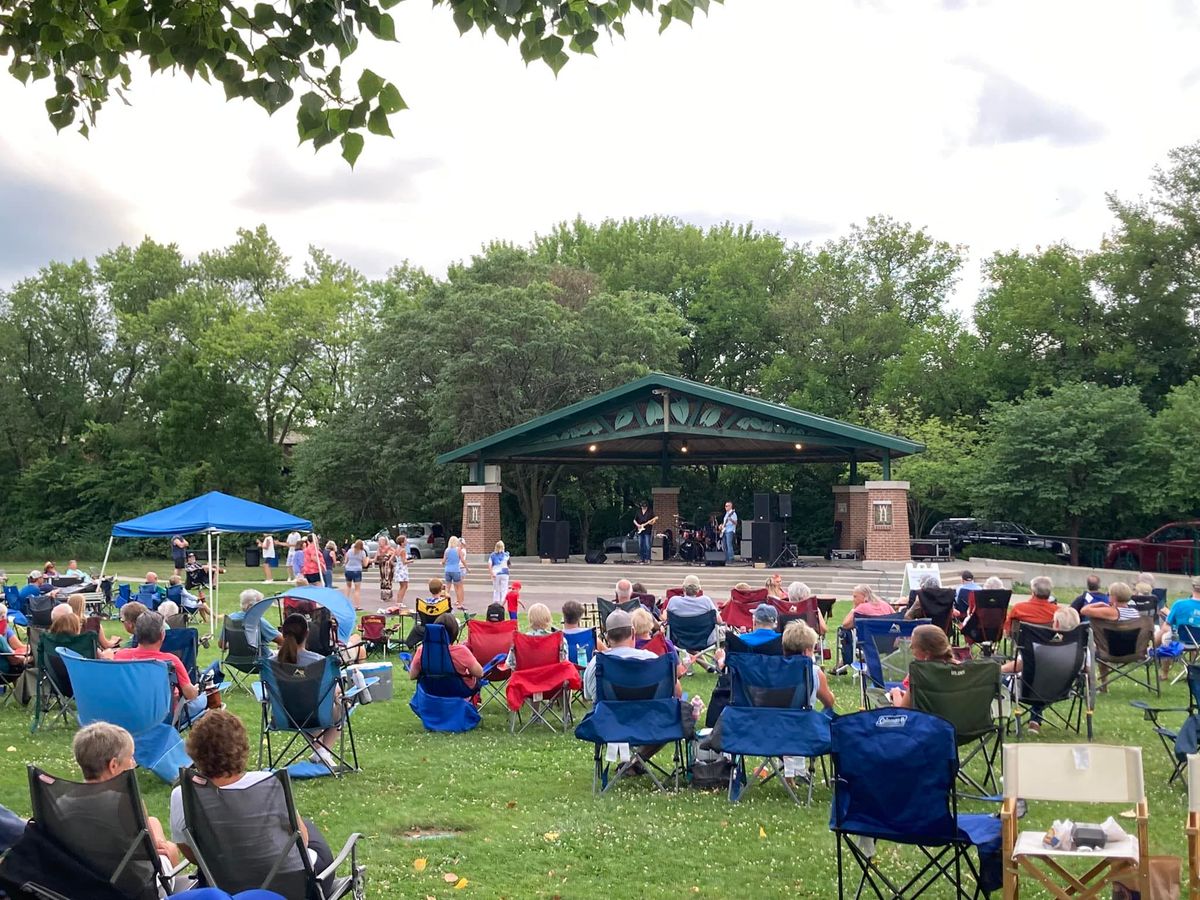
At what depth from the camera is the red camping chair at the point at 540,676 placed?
9.13 m

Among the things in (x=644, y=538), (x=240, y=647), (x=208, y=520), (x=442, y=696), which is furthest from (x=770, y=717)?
(x=644, y=538)

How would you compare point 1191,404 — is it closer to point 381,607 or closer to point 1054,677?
point 381,607

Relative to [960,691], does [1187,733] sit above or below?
below

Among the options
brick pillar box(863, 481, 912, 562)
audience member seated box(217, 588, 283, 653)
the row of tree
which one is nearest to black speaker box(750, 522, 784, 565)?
brick pillar box(863, 481, 912, 562)

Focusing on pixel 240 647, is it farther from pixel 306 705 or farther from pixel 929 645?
pixel 929 645

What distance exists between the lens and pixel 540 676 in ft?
30.3

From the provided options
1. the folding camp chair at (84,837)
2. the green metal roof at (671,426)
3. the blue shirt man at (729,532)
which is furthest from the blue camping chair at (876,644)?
the green metal roof at (671,426)

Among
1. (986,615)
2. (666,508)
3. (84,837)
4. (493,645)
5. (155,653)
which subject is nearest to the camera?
(84,837)

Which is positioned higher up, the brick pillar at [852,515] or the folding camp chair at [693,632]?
the brick pillar at [852,515]

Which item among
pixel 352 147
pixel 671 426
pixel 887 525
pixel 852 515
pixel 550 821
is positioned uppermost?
pixel 671 426

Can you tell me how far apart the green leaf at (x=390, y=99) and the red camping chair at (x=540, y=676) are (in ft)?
17.1

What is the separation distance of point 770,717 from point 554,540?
872 inches

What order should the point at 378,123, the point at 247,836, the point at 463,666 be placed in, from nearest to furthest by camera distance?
the point at 247,836 < the point at 378,123 < the point at 463,666

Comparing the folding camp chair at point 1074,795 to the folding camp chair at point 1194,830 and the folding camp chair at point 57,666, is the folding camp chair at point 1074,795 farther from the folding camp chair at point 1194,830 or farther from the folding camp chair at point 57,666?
the folding camp chair at point 57,666
